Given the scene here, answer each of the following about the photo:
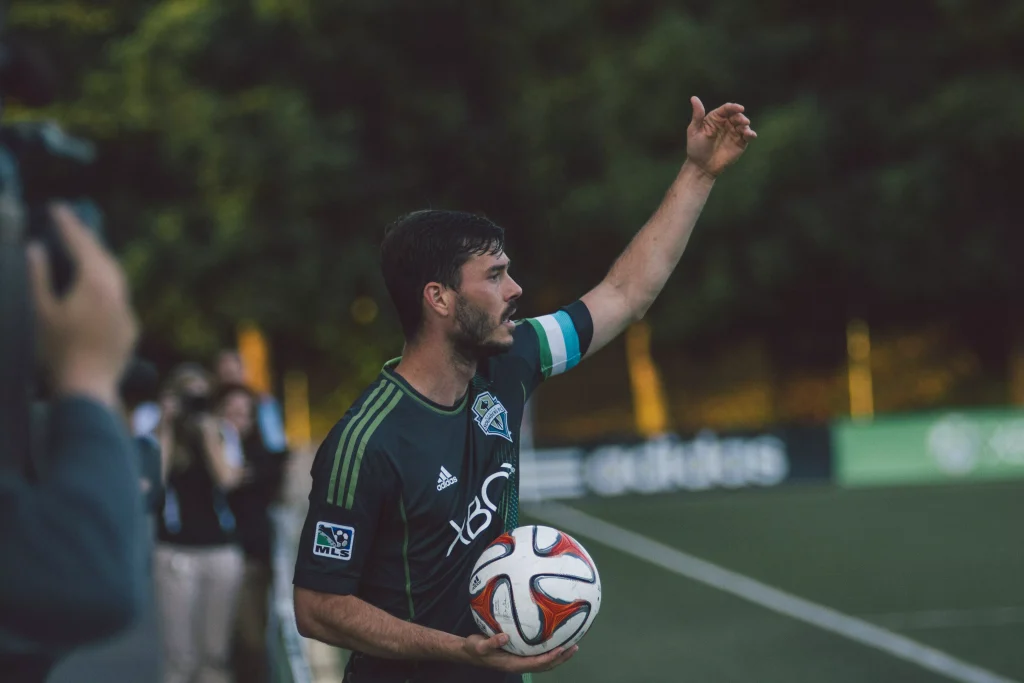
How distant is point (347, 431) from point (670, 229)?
1.31m

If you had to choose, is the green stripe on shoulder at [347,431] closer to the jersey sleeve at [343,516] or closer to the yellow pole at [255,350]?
the jersey sleeve at [343,516]

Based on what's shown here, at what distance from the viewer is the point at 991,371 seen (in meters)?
34.5

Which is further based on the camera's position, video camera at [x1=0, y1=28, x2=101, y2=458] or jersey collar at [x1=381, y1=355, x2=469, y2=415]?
jersey collar at [x1=381, y1=355, x2=469, y2=415]

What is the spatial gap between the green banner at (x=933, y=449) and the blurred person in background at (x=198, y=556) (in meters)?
16.3

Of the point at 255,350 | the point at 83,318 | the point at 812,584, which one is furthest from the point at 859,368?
the point at 83,318

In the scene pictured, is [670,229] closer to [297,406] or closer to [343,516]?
[343,516]

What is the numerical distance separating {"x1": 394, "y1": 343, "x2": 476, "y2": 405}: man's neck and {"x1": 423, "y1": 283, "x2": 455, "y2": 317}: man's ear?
0.39 feet

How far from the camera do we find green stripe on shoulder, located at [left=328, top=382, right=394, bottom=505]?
11.6 ft

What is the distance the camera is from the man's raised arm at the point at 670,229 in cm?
422

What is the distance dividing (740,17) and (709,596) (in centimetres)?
2525

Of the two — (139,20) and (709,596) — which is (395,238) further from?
(139,20)

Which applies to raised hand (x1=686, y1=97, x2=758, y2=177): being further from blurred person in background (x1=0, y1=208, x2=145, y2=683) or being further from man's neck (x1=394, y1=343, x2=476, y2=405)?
blurred person in background (x1=0, y1=208, x2=145, y2=683)

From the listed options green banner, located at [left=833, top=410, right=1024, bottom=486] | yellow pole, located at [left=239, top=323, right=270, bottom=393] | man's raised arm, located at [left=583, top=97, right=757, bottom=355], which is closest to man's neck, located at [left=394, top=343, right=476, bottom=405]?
man's raised arm, located at [left=583, top=97, right=757, bottom=355]

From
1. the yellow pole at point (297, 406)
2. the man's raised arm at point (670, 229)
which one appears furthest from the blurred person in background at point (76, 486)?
the yellow pole at point (297, 406)
